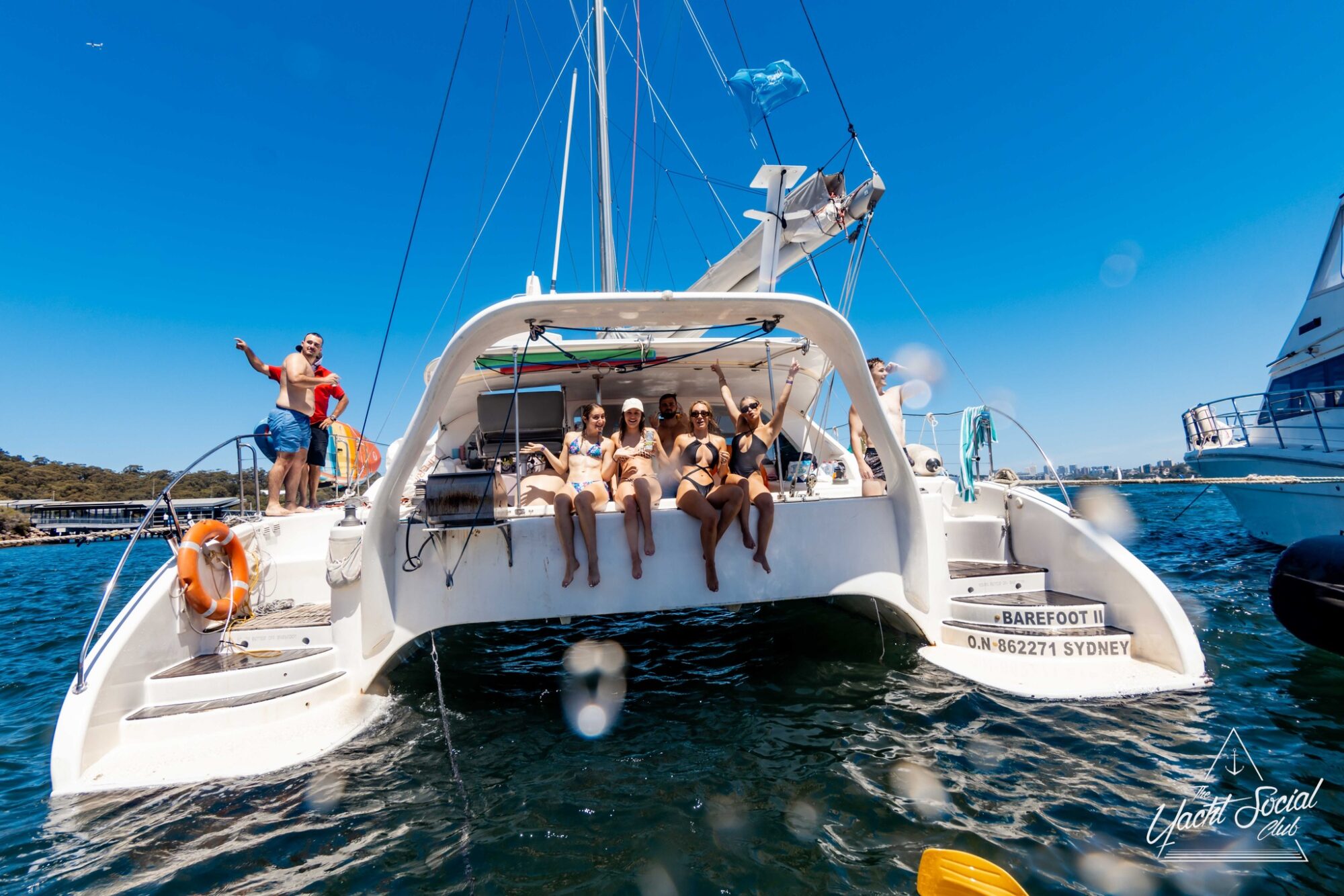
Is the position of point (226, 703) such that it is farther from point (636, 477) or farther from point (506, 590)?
point (636, 477)

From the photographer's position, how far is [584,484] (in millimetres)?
4844

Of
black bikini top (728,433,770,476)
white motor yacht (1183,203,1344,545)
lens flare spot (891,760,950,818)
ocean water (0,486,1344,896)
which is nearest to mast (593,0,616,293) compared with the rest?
black bikini top (728,433,770,476)

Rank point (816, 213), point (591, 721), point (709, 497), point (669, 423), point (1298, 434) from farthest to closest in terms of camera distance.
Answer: point (1298, 434), point (816, 213), point (669, 423), point (709, 497), point (591, 721)

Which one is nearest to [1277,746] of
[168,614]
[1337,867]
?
[1337,867]

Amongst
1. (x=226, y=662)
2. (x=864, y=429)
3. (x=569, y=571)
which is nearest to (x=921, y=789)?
(x=569, y=571)

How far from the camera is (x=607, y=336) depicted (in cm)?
711

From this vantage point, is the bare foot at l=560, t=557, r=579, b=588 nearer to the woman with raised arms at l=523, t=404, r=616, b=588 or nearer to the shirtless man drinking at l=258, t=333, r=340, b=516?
the woman with raised arms at l=523, t=404, r=616, b=588

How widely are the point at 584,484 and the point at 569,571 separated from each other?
2.59 feet

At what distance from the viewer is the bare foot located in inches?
169

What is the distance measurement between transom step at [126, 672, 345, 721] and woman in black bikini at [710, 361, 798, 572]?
288 cm

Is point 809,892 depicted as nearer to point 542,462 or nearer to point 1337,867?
point 1337,867

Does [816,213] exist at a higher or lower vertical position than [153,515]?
higher

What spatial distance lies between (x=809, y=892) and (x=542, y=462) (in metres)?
4.55
